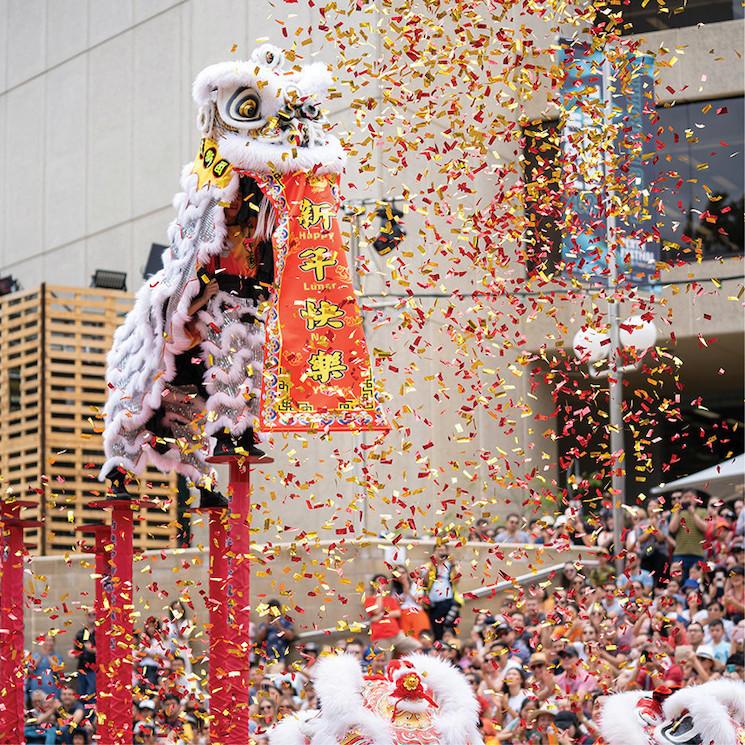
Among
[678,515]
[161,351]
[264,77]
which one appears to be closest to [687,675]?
[678,515]

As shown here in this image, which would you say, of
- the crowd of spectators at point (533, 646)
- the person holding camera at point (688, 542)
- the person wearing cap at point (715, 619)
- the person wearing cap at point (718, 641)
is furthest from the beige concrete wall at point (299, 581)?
the person wearing cap at point (718, 641)

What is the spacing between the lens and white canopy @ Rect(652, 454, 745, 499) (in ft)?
40.7

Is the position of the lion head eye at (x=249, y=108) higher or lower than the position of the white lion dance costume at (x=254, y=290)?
higher

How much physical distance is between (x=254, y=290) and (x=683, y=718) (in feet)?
7.91

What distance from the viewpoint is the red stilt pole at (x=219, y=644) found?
6469 mm

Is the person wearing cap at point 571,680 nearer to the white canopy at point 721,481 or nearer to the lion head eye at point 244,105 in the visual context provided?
the white canopy at point 721,481

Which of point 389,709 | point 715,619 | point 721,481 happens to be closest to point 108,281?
point 721,481

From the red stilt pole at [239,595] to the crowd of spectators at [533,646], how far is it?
0.14 metres

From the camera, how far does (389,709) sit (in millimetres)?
5551

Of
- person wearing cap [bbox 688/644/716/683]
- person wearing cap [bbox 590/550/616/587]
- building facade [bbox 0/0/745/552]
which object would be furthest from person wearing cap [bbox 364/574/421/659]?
building facade [bbox 0/0/745/552]

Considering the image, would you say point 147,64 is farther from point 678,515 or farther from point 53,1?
point 678,515

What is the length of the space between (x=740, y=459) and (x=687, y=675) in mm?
3867

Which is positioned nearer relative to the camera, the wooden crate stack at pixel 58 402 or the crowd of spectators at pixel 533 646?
the crowd of spectators at pixel 533 646

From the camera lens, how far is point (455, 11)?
6.08 meters
